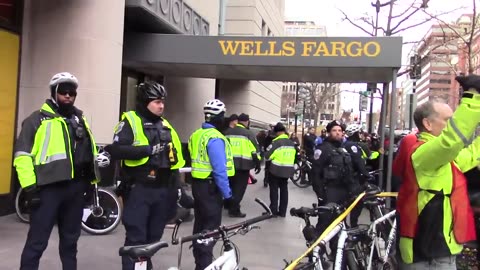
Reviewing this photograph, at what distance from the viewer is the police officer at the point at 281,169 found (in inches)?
390

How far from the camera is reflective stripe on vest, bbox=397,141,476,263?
9.64 ft

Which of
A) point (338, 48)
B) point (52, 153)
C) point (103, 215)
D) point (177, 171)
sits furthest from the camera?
point (338, 48)

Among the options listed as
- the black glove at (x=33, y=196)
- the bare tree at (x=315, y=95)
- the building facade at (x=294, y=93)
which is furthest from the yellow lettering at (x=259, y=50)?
the building facade at (x=294, y=93)

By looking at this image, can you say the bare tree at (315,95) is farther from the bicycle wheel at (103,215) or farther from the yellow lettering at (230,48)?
→ the bicycle wheel at (103,215)

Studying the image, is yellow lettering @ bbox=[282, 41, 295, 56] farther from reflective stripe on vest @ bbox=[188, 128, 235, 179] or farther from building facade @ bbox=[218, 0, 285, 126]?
building facade @ bbox=[218, 0, 285, 126]

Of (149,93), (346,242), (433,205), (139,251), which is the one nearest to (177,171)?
(149,93)

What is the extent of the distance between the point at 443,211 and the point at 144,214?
248 cm

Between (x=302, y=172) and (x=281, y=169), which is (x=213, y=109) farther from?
(x=302, y=172)

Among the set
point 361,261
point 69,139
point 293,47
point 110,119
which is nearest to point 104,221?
point 110,119

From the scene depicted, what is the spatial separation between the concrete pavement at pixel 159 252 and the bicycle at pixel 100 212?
0.11 metres

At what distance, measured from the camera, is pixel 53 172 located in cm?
428

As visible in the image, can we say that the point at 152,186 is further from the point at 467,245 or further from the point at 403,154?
the point at 467,245

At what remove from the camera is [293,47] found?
9.90 meters

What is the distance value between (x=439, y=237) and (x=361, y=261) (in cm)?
181
